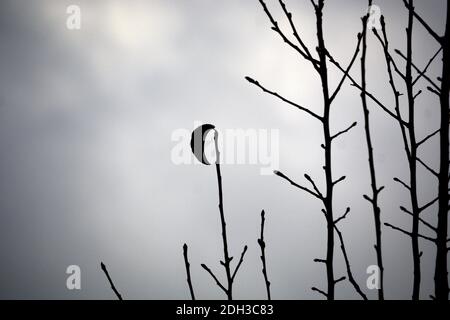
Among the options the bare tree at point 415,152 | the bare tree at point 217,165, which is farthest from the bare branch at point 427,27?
the bare tree at point 217,165

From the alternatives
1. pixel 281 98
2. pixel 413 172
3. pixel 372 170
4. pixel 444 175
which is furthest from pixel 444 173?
pixel 281 98

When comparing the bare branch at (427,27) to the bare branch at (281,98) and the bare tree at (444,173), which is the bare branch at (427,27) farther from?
the bare branch at (281,98)

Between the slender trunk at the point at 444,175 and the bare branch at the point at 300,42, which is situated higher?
the bare branch at the point at 300,42

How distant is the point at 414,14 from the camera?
134 cm

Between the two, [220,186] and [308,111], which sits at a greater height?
[308,111]

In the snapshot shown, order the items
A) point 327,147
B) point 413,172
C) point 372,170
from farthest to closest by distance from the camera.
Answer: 1. point 372,170
2. point 413,172
3. point 327,147

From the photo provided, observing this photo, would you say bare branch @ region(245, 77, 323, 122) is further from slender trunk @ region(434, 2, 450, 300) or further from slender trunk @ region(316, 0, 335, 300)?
slender trunk @ region(434, 2, 450, 300)

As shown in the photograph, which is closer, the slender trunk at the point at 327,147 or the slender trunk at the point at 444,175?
the slender trunk at the point at 444,175

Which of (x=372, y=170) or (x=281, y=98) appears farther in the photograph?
(x=372, y=170)

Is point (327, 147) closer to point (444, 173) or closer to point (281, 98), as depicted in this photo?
point (281, 98)
